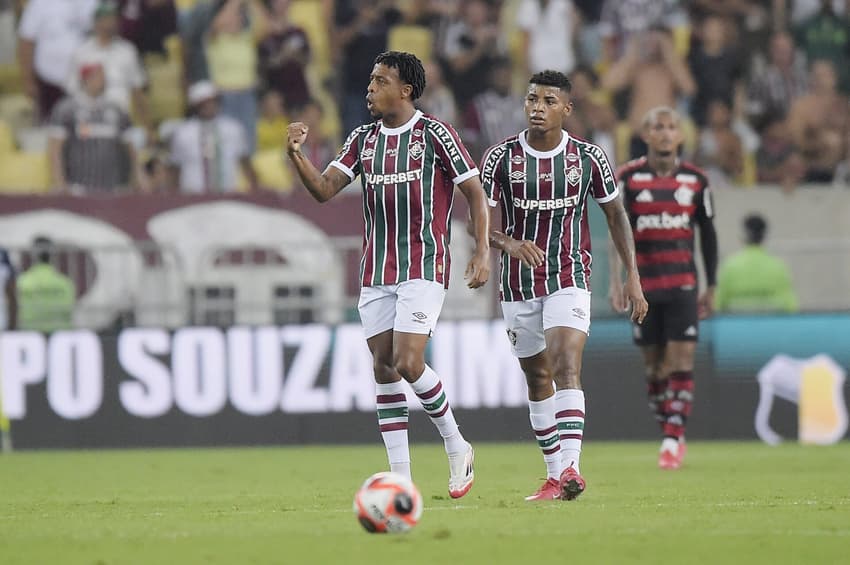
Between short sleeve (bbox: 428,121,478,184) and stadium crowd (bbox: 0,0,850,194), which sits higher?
stadium crowd (bbox: 0,0,850,194)

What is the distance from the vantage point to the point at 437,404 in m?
9.23

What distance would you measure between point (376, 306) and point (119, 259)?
7.67 metres

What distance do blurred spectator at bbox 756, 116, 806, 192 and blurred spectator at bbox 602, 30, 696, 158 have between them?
106cm

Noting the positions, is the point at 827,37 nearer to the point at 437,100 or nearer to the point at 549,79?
the point at 437,100

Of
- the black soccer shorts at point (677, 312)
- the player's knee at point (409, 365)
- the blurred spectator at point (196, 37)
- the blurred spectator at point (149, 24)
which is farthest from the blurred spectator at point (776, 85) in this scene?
the player's knee at point (409, 365)

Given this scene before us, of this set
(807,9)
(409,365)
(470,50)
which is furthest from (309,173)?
(807,9)

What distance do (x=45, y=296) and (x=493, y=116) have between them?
219 inches

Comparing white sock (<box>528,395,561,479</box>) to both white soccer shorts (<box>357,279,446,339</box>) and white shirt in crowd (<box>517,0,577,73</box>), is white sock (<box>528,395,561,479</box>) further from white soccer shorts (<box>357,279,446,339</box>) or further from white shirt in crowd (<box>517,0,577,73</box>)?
white shirt in crowd (<box>517,0,577,73</box>)

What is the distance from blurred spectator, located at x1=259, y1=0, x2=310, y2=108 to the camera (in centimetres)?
1916

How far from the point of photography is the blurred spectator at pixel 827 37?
20344mm

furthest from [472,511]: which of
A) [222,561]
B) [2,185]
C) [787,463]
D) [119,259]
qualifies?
[2,185]

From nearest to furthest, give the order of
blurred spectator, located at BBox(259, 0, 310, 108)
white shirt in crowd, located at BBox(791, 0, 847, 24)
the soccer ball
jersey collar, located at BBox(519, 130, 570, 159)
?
the soccer ball < jersey collar, located at BBox(519, 130, 570, 159) < blurred spectator, located at BBox(259, 0, 310, 108) < white shirt in crowd, located at BBox(791, 0, 847, 24)

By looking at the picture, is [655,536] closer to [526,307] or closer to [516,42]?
[526,307]

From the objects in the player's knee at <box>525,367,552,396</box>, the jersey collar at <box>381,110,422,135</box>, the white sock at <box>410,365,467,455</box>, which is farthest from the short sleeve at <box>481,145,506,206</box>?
the white sock at <box>410,365,467,455</box>
